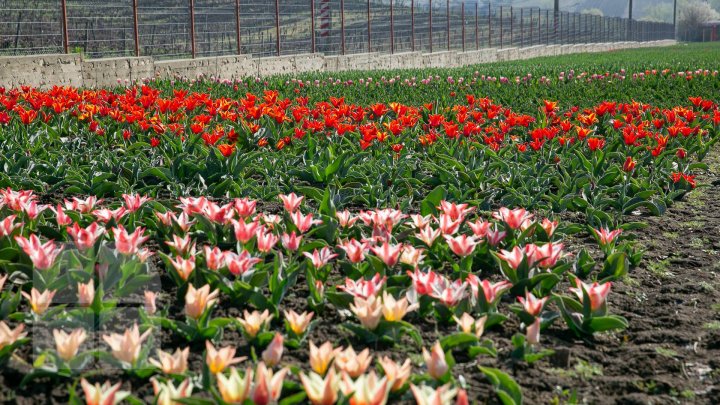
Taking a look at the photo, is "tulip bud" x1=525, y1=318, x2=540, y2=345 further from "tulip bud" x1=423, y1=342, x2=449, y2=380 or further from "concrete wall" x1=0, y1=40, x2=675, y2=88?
"concrete wall" x1=0, y1=40, x2=675, y2=88

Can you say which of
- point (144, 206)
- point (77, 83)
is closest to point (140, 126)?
point (144, 206)

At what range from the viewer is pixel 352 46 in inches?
1096

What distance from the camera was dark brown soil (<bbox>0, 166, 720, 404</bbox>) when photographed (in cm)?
220

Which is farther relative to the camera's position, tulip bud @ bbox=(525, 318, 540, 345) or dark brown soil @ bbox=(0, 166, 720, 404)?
tulip bud @ bbox=(525, 318, 540, 345)

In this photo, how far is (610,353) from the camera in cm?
258

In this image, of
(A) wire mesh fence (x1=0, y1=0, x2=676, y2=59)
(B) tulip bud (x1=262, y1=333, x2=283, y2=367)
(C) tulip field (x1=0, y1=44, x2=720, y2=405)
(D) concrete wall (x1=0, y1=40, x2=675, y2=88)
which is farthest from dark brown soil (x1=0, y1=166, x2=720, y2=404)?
(A) wire mesh fence (x1=0, y1=0, x2=676, y2=59)

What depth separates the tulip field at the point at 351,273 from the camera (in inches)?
83.5

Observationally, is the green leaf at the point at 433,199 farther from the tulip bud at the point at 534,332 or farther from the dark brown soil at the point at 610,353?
the tulip bud at the point at 534,332

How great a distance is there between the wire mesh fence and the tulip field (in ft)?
28.0

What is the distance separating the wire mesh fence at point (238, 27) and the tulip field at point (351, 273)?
8534mm

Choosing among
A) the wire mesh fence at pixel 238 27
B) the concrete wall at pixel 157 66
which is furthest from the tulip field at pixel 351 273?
the wire mesh fence at pixel 238 27

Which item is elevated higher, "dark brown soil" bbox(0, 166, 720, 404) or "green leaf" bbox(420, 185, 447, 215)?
"green leaf" bbox(420, 185, 447, 215)

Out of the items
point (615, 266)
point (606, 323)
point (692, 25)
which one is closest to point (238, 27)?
point (615, 266)

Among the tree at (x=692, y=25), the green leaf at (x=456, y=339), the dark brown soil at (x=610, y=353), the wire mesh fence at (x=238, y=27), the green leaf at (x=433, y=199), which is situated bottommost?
the dark brown soil at (x=610, y=353)
